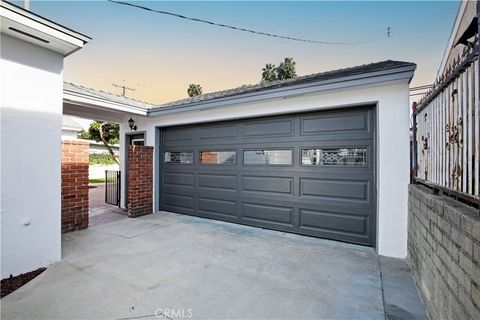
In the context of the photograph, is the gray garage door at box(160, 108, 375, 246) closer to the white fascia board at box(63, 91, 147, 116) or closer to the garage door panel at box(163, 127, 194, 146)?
the garage door panel at box(163, 127, 194, 146)

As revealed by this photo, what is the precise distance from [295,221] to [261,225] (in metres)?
0.77

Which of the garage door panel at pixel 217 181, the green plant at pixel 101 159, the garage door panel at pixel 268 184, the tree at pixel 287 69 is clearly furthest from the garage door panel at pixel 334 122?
the green plant at pixel 101 159

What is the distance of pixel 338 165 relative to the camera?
13.9ft

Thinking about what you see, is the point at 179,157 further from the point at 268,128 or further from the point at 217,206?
the point at 268,128

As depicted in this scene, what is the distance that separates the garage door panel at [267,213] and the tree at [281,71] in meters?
15.2

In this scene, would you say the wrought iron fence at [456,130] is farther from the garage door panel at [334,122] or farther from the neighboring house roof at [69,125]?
the neighboring house roof at [69,125]

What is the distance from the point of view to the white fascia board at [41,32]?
2.61 m

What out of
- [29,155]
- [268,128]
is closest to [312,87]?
[268,128]

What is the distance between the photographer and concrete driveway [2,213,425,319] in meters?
2.24

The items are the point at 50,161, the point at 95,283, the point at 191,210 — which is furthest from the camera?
the point at 191,210

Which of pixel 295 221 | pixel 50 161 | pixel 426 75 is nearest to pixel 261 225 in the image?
pixel 295 221

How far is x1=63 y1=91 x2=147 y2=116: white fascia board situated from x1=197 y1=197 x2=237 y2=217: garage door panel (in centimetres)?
279

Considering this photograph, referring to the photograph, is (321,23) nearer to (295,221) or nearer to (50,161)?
A: (295,221)

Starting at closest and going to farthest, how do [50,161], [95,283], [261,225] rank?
1. [95,283]
2. [50,161]
3. [261,225]
